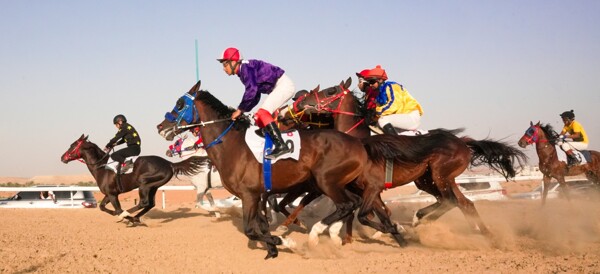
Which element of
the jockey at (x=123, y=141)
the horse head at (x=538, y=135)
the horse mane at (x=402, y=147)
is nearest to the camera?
the horse mane at (x=402, y=147)

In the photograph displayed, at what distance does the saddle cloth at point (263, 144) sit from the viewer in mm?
7176

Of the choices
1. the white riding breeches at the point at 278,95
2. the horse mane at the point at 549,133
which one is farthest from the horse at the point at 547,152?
the white riding breeches at the point at 278,95

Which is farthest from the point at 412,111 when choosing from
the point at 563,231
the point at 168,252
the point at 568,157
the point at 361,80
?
the point at 568,157

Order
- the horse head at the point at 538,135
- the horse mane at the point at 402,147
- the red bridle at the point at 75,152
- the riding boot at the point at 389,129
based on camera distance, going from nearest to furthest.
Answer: the horse mane at the point at 402,147, the riding boot at the point at 389,129, the red bridle at the point at 75,152, the horse head at the point at 538,135

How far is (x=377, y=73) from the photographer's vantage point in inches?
362

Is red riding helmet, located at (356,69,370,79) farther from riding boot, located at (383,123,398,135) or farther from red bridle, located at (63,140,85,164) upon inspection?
red bridle, located at (63,140,85,164)

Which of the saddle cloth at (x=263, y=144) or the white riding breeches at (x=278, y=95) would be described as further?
the white riding breeches at (x=278, y=95)

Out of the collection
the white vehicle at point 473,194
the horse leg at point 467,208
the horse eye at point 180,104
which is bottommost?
the white vehicle at point 473,194

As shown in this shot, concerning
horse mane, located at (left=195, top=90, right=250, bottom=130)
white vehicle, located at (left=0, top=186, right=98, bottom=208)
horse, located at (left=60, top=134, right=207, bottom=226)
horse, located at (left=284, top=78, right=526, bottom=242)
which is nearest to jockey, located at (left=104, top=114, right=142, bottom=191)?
horse, located at (left=60, top=134, right=207, bottom=226)

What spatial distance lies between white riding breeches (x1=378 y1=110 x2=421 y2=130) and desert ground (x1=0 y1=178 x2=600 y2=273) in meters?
1.57

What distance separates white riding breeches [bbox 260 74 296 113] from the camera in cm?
734

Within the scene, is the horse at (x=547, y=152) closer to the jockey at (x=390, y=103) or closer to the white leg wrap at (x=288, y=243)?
the jockey at (x=390, y=103)

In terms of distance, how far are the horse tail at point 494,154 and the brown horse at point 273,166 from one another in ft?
8.94

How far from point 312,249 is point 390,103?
2.95 m
